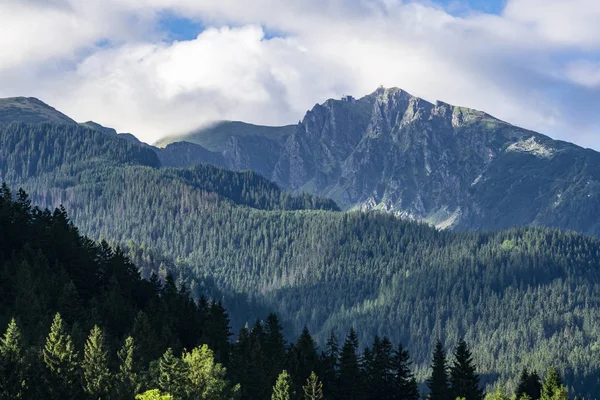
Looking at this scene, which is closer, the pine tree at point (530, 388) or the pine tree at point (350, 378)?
the pine tree at point (350, 378)

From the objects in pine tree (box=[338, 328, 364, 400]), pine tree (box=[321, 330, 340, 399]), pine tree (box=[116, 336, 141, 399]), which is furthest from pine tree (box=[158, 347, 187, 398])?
pine tree (box=[338, 328, 364, 400])

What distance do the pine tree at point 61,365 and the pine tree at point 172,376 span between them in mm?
8005

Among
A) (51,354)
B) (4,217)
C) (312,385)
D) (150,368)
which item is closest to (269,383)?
(312,385)

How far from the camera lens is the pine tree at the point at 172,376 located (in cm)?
10594

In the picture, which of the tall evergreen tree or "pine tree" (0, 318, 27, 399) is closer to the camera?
"pine tree" (0, 318, 27, 399)

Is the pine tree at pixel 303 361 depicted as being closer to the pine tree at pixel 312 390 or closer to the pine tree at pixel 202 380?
the pine tree at pixel 312 390

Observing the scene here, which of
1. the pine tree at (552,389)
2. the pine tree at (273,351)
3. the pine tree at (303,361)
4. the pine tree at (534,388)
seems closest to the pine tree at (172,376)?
the pine tree at (273,351)

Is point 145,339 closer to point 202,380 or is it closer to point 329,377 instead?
point 202,380

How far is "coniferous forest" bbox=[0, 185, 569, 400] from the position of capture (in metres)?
106

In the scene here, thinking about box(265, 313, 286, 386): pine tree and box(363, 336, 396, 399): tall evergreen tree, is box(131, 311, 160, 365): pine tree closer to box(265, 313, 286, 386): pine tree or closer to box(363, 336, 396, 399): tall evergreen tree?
box(265, 313, 286, 386): pine tree

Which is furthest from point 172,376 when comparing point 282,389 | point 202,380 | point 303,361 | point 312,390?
point 303,361

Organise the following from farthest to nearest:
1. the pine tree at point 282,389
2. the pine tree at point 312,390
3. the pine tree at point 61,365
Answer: the pine tree at point 312,390 → the pine tree at point 282,389 → the pine tree at point 61,365

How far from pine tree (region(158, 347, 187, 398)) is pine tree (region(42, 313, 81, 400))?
26.3ft

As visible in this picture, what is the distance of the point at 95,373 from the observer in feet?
349
